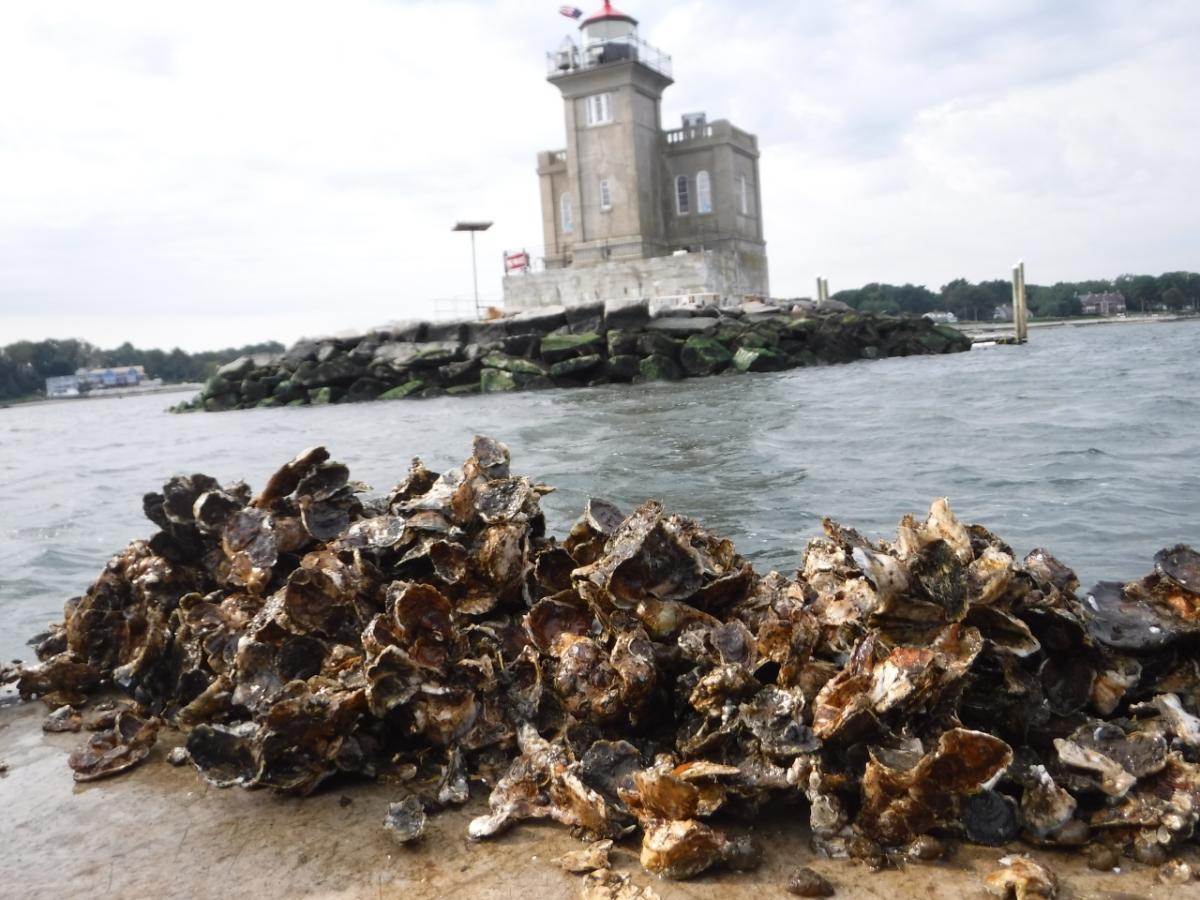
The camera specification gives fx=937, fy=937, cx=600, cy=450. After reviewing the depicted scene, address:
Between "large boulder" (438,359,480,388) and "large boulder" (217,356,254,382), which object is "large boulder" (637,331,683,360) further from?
"large boulder" (217,356,254,382)

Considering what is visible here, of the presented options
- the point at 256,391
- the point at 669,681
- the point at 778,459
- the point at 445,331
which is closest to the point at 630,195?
the point at 445,331

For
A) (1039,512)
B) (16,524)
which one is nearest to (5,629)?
(16,524)

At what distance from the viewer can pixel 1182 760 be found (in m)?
2.86

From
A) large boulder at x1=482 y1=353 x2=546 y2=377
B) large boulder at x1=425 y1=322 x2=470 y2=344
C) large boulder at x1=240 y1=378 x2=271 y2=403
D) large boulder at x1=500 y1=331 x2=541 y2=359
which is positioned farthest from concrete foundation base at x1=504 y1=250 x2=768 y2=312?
large boulder at x1=240 y1=378 x2=271 y2=403

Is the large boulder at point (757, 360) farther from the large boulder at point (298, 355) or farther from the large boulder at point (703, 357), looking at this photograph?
the large boulder at point (298, 355)

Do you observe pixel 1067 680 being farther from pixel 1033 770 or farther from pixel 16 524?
pixel 16 524

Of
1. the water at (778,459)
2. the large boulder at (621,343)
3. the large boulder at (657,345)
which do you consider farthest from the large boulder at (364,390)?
the large boulder at (657,345)

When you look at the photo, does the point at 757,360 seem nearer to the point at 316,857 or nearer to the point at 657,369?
the point at 657,369

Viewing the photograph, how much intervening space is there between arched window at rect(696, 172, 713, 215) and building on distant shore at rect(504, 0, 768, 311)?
2.3 inches

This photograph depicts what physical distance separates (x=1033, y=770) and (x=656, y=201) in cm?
5190

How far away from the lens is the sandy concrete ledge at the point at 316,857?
8.76ft

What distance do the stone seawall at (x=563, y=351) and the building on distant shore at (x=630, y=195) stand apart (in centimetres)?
758

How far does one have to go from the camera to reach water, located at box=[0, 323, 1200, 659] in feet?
25.0

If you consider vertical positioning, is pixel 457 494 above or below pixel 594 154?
below
